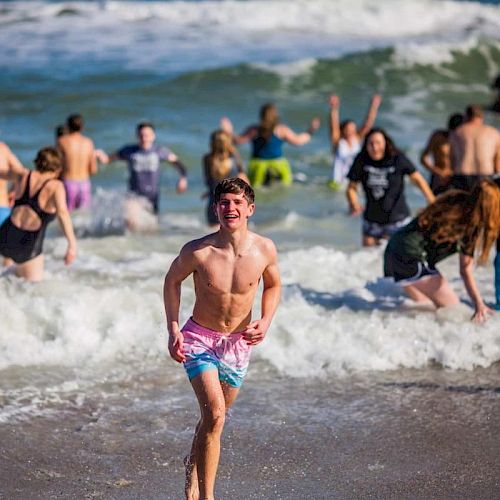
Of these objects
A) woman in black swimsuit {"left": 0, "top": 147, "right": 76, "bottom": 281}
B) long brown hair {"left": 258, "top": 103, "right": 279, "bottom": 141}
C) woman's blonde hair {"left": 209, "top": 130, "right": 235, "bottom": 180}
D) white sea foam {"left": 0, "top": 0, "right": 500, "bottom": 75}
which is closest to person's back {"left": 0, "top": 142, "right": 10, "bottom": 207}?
woman in black swimsuit {"left": 0, "top": 147, "right": 76, "bottom": 281}

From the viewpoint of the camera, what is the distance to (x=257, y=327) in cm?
512

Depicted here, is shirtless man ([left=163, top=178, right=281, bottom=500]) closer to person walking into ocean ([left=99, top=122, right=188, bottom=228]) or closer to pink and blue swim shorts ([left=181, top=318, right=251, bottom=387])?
pink and blue swim shorts ([left=181, top=318, right=251, bottom=387])

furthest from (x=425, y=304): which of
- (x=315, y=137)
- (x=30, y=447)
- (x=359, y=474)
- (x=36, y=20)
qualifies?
(x=36, y=20)

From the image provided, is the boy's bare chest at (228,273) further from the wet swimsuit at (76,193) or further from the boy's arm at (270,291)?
the wet swimsuit at (76,193)

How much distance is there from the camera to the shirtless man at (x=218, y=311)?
5109 mm

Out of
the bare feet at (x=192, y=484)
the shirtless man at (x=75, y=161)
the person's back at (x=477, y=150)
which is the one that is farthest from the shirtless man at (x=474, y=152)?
the bare feet at (x=192, y=484)

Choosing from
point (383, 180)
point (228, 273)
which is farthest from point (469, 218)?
point (228, 273)

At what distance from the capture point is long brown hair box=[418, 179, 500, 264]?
7.60m

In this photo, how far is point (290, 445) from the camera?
6.32 meters

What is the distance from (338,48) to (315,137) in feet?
27.7

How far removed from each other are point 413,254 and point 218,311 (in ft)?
10.7

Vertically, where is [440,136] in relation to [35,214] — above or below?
above

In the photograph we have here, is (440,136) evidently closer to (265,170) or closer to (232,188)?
(265,170)

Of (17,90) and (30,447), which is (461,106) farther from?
(30,447)
